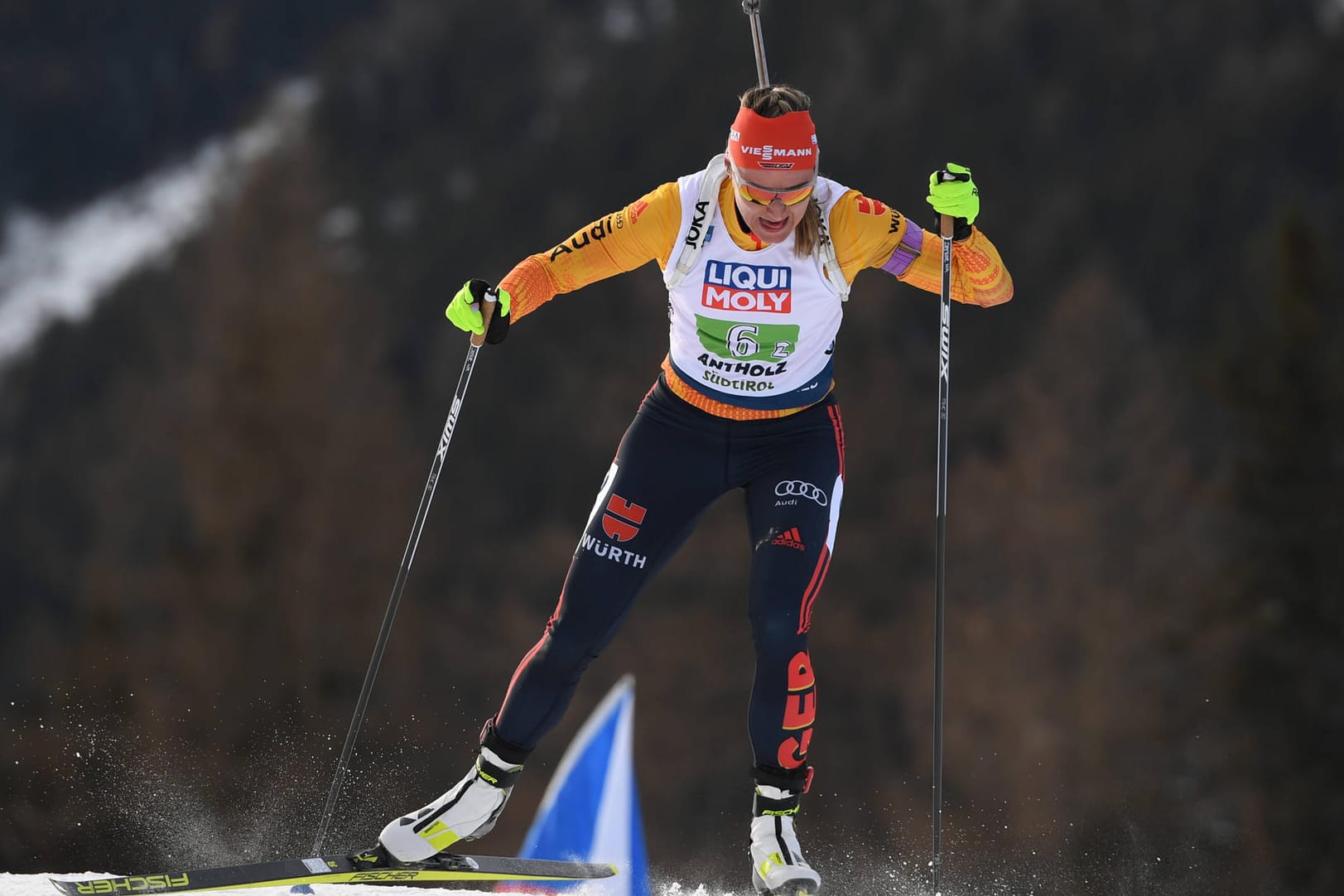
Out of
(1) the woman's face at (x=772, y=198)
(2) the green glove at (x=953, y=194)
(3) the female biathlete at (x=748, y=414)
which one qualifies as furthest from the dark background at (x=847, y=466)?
(1) the woman's face at (x=772, y=198)

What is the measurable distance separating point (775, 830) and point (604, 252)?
198cm

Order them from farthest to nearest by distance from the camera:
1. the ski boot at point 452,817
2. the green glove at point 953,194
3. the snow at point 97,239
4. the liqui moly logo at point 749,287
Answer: the snow at point 97,239, the ski boot at point 452,817, the green glove at point 953,194, the liqui moly logo at point 749,287

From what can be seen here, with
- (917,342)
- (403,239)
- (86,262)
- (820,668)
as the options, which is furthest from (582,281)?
(86,262)

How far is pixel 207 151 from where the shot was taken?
51.4 meters

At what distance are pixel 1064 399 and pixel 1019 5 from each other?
54.4 ft

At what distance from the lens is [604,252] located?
17.1 feet

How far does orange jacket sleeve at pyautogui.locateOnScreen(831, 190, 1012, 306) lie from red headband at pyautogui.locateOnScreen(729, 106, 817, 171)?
0.95 feet

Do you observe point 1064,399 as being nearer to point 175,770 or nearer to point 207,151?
point 175,770

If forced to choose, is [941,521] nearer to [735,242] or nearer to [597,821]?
[735,242]

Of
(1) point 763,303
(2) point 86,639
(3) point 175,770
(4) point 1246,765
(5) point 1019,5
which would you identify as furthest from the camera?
(5) point 1019,5

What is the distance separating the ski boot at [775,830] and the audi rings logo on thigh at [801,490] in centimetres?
87

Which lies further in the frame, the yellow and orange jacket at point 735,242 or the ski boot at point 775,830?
the yellow and orange jacket at point 735,242

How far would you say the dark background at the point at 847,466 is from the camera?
80.7 ft

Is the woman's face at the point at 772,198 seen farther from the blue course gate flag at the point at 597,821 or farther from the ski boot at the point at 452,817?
Result: the blue course gate flag at the point at 597,821
